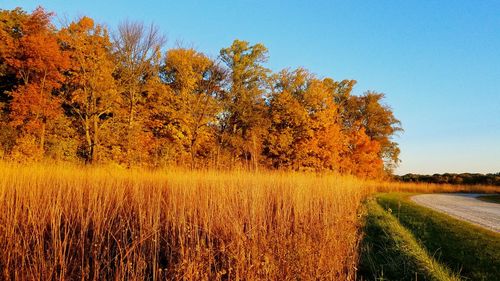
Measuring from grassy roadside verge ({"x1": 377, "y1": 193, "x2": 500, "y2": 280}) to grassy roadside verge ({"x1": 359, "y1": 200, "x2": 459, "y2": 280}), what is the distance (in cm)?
29

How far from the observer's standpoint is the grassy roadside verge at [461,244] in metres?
5.37

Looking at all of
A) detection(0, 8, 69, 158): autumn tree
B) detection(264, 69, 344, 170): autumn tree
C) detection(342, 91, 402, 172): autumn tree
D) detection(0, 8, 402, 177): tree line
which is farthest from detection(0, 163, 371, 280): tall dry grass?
detection(342, 91, 402, 172): autumn tree

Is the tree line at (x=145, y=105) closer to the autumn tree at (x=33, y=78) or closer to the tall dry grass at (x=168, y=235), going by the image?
the autumn tree at (x=33, y=78)

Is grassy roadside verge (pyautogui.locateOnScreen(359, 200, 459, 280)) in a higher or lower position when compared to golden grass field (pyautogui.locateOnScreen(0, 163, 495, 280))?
lower

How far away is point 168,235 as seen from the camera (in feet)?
14.6

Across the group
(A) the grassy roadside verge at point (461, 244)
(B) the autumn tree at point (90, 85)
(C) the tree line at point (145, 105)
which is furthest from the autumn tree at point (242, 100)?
(A) the grassy roadside verge at point (461, 244)

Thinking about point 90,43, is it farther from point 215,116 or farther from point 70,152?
point 215,116

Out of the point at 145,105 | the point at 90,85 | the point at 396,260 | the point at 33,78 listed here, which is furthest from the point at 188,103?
the point at 396,260

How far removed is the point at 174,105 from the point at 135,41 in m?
4.72

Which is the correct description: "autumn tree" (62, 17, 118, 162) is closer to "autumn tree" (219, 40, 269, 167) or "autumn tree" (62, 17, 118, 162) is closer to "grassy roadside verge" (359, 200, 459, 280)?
"autumn tree" (219, 40, 269, 167)

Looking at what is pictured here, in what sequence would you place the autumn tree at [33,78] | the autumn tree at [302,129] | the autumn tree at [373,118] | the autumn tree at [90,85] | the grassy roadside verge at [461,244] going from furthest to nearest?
the autumn tree at [373,118], the autumn tree at [302,129], the autumn tree at [90,85], the autumn tree at [33,78], the grassy roadside verge at [461,244]

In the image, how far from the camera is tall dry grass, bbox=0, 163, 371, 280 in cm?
336

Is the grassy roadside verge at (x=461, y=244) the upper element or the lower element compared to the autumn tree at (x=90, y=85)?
lower

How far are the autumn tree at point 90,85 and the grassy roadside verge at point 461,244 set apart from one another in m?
17.1
